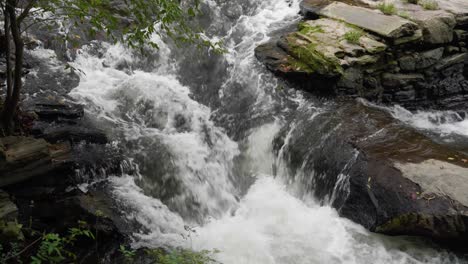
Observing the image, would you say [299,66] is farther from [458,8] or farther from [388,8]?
[458,8]

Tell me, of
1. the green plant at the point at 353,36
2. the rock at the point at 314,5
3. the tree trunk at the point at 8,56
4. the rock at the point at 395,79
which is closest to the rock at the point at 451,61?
the rock at the point at 395,79

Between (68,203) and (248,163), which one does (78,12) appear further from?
(248,163)

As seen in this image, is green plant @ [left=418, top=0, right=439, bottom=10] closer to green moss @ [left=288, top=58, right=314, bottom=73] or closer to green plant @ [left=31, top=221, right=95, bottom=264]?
green moss @ [left=288, top=58, right=314, bottom=73]

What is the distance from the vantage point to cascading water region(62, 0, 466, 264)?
579 centimetres

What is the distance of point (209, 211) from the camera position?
6641 millimetres

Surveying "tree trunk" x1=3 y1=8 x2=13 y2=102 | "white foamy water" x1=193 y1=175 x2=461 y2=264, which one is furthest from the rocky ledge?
"tree trunk" x1=3 y1=8 x2=13 y2=102

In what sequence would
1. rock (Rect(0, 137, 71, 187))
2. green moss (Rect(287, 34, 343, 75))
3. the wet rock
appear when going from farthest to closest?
green moss (Rect(287, 34, 343, 75))
the wet rock
rock (Rect(0, 137, 71, 187))

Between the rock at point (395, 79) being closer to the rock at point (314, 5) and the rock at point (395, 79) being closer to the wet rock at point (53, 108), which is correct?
the rock at point (314, 5)

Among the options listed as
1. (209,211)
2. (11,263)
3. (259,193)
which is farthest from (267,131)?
(11,263)

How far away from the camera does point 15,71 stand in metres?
5.22

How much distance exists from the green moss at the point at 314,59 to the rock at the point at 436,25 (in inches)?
100

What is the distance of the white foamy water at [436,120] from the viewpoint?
331 inches

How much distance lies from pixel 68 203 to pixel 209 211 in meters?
2.27

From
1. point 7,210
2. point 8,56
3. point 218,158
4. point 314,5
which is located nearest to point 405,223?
point 218,158
